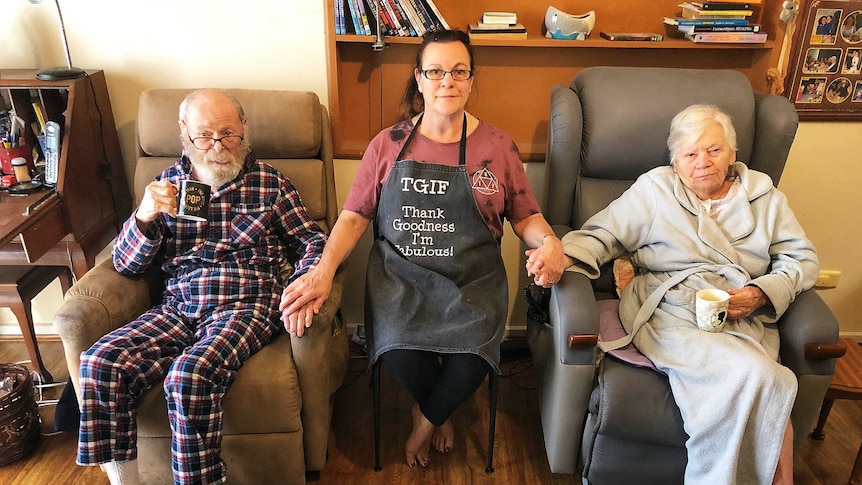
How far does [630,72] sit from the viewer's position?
2002 mm

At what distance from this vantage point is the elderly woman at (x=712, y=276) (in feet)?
4.88

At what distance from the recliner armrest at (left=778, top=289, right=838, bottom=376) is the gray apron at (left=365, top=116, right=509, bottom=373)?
761 millimetres

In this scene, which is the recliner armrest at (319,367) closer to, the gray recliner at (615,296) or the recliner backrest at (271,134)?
the recliner backrest at (271,134)

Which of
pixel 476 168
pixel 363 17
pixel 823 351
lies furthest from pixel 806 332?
pixel 363 17

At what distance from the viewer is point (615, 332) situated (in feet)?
5.72

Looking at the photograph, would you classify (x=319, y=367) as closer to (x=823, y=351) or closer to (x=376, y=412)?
(x=376, y=412)

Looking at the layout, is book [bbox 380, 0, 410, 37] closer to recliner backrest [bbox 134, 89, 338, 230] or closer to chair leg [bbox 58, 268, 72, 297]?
recliner backrest [bbox 134, 89, 338, 230]

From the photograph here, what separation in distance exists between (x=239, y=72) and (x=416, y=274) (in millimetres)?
1009

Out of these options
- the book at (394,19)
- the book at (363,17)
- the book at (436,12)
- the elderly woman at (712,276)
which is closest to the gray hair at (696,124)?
the elderly woman at (712,276)

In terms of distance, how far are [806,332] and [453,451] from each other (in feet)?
3.53

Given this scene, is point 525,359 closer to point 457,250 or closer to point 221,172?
point 457,250

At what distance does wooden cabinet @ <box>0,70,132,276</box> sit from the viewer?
72.0 inches

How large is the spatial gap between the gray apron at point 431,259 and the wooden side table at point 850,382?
3.26 feet

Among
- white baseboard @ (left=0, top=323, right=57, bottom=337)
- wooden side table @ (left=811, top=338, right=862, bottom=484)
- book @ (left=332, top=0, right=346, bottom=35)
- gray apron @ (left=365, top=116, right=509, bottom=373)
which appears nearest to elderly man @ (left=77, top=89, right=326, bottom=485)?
gray apron @ (left=365, top=116, right=509, bottom=373)
